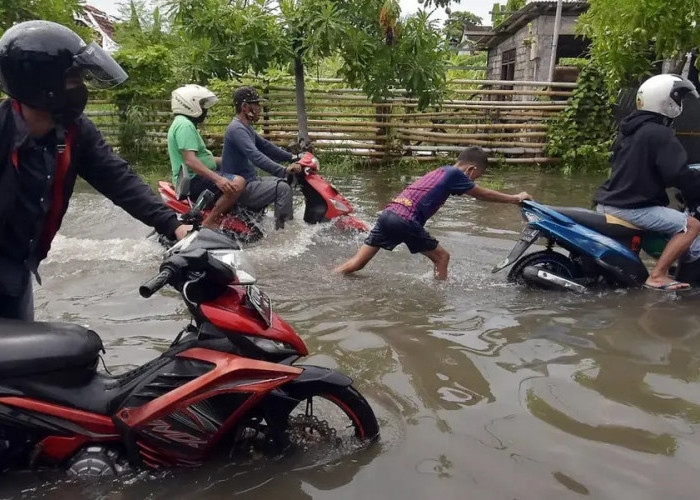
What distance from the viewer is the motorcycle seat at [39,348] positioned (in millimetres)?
2393

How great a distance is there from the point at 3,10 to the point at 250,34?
5.71m

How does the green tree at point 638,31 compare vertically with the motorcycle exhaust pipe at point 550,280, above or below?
above

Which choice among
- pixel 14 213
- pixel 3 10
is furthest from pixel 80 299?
pixel 3 10

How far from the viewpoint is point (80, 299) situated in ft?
16.7

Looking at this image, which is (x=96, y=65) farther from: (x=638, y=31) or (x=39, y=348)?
(x=638, y=31)

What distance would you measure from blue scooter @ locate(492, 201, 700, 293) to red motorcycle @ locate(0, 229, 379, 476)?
2944mm

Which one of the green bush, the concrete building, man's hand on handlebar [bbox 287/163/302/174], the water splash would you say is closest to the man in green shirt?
man's hand on handlebar [bbox 287/163/302/174]

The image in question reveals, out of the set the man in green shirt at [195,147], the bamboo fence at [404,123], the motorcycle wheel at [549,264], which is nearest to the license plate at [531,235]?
the motorcycle wheel at [549,264]

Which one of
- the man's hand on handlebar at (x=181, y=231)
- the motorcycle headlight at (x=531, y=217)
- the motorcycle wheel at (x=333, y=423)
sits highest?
the man's hand on handlebar at (x=181, y=231)

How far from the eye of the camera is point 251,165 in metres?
6.93

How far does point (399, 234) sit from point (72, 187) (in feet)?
10.1

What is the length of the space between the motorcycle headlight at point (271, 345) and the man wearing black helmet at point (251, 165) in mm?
4230

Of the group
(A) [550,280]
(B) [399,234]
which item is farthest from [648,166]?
(B) [399,234]

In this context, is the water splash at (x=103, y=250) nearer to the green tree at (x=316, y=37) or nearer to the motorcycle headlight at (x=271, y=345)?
the green tree at (x=316, y=37)
